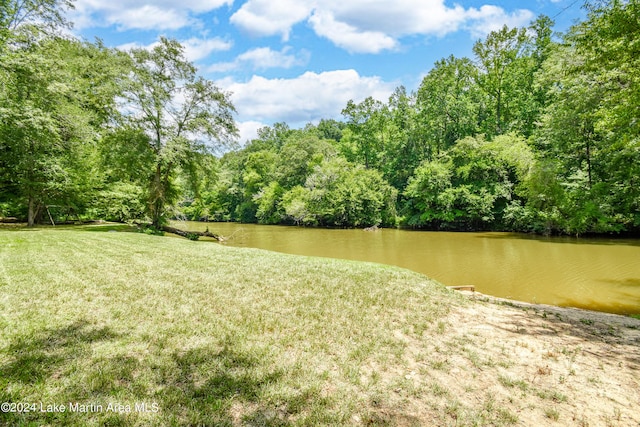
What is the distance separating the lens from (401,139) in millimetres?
40562

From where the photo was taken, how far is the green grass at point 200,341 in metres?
2.70

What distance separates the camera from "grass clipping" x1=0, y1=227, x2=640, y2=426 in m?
2.74

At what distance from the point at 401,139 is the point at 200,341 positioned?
40.1 metres

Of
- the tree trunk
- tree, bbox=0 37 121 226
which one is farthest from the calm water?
the tree trunk

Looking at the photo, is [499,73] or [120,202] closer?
[120,202]

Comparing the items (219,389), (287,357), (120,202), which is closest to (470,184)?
(120,202)

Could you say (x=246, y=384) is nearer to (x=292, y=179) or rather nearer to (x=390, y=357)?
(x=390, y=357)

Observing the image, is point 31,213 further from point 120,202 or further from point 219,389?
point 219,389

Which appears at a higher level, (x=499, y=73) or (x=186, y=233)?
(x=499, y=73)

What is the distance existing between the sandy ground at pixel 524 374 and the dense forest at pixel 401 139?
815cm

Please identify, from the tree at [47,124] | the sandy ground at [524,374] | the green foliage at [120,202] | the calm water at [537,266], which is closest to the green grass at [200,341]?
the sandy ground at [524,374]

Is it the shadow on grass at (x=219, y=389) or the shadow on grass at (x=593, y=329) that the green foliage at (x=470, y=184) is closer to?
the shadow on grass at (x=593, y=329)

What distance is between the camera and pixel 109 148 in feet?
58.7

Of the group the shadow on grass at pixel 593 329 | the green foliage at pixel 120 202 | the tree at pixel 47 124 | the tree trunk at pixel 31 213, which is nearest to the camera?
the shadow on grass at pixel 593 329
